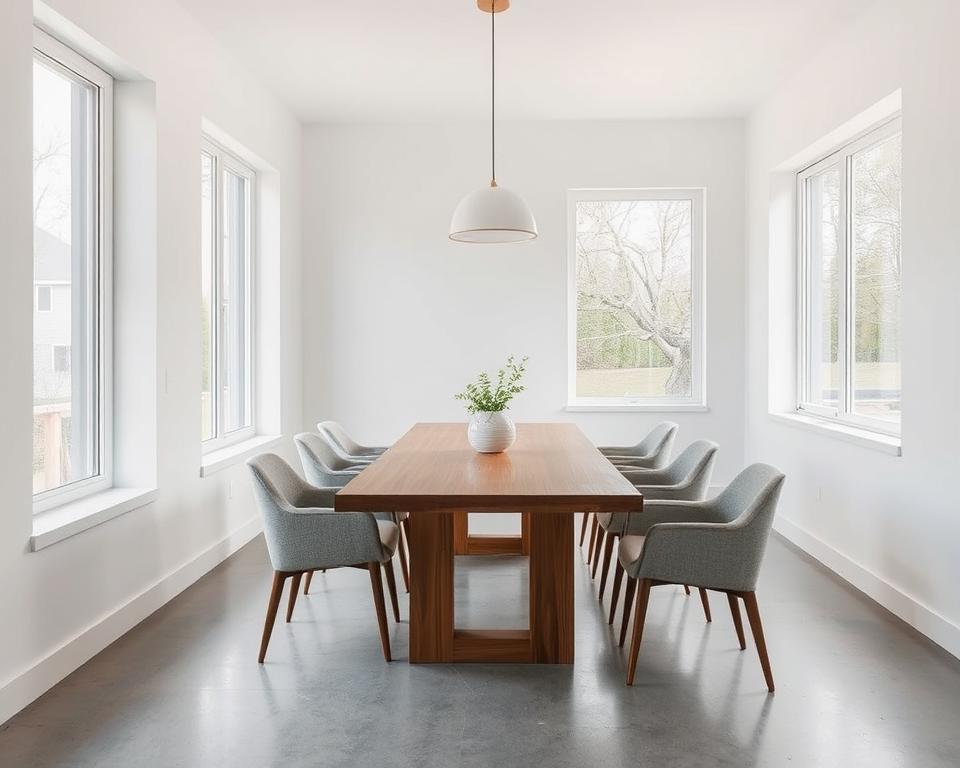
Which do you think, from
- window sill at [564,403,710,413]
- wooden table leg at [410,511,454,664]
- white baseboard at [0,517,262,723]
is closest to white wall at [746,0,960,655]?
window sill at [564,403,710,413]

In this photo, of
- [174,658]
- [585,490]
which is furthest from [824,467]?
[174,658]

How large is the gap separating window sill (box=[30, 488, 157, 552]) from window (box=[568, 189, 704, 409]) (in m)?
3.62

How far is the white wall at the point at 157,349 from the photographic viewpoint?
275 centimetres

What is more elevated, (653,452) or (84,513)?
(653,452)

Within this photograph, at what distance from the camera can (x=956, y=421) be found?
10.7ft

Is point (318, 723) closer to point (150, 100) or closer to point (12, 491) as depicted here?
point (12, 491)

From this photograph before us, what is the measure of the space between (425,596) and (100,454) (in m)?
1.74

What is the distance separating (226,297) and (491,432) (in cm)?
246

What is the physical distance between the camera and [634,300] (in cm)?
644

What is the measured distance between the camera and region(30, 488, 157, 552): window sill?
2939 mm

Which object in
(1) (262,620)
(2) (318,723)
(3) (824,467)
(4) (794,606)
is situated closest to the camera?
(2) (318,723)

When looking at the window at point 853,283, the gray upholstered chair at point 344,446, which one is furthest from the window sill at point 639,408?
the gray upholstered chair at point 344,446

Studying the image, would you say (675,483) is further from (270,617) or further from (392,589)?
(270,617)

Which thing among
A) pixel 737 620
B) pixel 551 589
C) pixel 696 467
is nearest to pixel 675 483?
pixel 696 467
